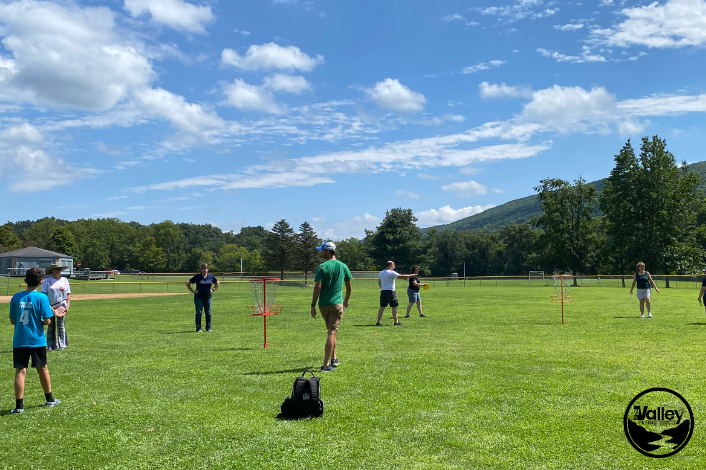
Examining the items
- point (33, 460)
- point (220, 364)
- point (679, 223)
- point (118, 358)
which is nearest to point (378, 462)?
point (33, 460)

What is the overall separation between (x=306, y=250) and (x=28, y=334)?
82.5 metres

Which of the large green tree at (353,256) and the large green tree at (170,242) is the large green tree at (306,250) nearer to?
the large green tree at (353,256)

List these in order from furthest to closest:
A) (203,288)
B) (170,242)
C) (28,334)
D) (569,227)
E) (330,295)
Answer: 1. (170,242)
2. (569,227)
3. (203,288)
4. (330,295)
5. (28,334)

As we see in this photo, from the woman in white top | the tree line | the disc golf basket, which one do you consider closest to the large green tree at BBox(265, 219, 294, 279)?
the tree line

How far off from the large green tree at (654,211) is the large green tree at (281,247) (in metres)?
49.0

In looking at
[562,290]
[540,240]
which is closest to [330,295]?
[562,290]

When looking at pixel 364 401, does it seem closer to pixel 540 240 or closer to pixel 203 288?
pixel 203 288

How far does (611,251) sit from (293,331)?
61.7m

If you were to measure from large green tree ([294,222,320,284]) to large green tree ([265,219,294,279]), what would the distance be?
1057 mm

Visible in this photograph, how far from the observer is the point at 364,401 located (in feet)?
23.3

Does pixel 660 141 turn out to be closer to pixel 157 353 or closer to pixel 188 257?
pixel 157 353

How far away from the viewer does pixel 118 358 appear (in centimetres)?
1095

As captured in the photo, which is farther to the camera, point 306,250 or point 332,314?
point 306,250

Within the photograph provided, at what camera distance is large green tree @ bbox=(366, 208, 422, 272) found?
9944 centimetres
